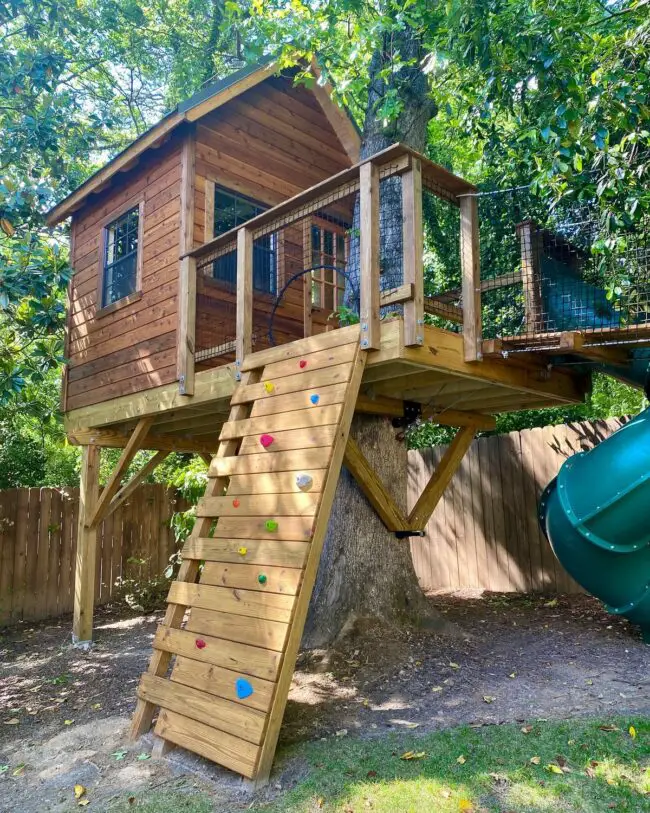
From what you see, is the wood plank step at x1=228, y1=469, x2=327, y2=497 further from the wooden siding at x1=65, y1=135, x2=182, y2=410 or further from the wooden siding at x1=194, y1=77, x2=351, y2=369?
the wooden siding at x1=194, y1=77, x2=351, y2=369

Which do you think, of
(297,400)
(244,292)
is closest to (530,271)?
(297,400)

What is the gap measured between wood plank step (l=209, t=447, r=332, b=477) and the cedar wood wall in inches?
83.6

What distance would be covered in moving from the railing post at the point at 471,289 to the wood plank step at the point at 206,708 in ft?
8.72

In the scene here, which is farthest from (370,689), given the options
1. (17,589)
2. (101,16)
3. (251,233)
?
(101,16)

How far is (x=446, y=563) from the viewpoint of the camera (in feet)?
26.5

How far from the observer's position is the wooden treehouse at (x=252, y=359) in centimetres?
353

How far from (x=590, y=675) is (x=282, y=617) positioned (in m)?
2.34

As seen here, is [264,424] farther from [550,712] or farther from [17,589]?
[17,589]

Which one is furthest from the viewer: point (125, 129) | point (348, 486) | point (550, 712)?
point (125, 129)

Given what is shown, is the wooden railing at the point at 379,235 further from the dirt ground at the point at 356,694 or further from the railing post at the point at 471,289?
the dirt ground at the point at 356,694

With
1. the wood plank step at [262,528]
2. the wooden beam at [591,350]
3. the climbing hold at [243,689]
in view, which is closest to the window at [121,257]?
the wood plank step at [262,528]

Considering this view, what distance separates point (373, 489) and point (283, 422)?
1.56 meters

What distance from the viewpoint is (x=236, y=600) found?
3.62m

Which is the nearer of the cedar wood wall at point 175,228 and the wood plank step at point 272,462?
the wood plank step at point 272,462
